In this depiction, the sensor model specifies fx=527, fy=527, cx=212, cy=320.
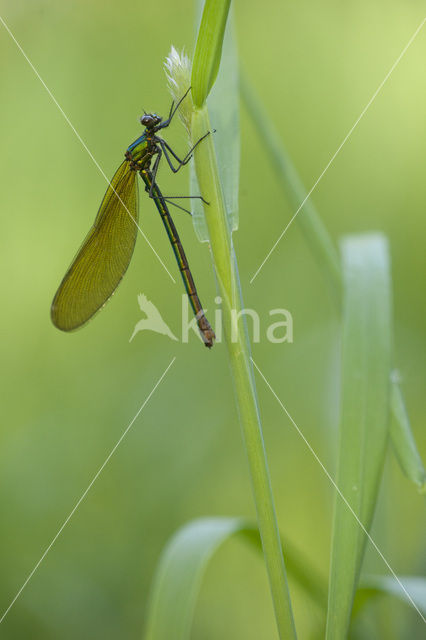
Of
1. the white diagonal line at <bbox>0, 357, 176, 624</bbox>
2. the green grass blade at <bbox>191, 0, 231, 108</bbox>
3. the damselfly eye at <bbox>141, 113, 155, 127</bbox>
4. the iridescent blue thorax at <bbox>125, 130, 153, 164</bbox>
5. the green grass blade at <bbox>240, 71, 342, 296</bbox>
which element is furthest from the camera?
the white diagonal line at <bbox>0, 357, 176, 624</bbox>

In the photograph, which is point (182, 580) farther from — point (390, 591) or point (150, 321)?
point (150, 321)

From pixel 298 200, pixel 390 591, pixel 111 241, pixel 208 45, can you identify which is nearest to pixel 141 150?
pixel 111 241

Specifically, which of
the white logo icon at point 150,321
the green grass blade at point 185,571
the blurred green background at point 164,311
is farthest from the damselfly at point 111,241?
the green grass blade at point 185,571

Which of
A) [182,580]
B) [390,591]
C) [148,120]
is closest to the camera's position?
[182,580]

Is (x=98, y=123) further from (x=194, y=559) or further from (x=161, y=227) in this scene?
(x=194, y=559)

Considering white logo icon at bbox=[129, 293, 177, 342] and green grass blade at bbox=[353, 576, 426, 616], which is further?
white logo icon at bbox=[129, 293, 177, 342]

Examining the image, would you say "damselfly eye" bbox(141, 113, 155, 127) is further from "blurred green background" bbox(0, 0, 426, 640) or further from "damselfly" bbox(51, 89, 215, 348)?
"blurred green background" bbox(0, 0, 426, 640)

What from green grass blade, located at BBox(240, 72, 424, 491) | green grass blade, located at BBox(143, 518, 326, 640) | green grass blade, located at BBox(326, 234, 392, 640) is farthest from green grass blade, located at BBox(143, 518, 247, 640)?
green grass blade, located at BBox(240, 72, 424, 491)
